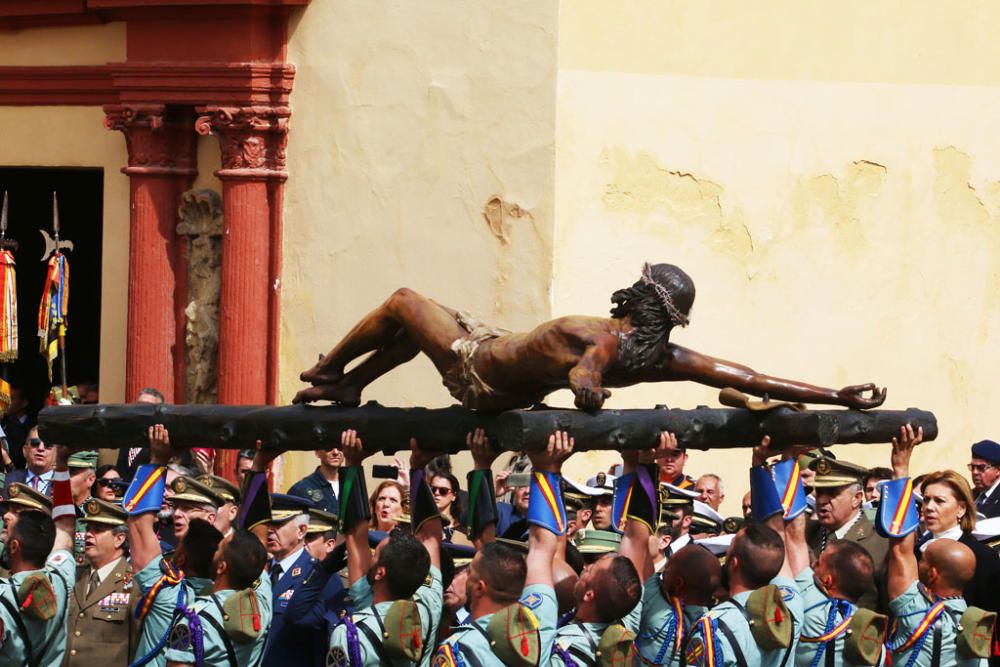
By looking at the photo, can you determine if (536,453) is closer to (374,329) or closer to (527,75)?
(374,329)

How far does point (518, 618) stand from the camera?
25.5 ft

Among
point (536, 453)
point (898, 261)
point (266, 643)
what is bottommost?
point (266, 643)

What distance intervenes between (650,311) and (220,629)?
2211 mm

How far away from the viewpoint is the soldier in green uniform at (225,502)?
10484 millimetres

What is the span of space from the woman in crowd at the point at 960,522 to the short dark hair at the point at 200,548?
3.25m

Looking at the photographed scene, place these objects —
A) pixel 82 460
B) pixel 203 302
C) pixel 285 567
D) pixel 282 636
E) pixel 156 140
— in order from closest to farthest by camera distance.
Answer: pixel 282 636
pixel 285 567
pixel 82 460
pixel 156 140
pixel 203 302

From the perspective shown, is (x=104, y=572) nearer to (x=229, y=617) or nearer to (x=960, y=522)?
(x=229, y=617)

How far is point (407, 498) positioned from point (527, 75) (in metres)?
3.79

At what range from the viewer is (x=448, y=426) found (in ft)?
28.5

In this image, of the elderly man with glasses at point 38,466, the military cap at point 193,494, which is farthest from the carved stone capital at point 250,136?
the military cap at point 193,494

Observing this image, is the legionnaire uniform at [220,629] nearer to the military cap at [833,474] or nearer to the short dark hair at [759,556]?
the short dark hair at [759,556]

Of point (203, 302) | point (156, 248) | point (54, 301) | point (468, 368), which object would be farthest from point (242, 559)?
→ point (54, 301)

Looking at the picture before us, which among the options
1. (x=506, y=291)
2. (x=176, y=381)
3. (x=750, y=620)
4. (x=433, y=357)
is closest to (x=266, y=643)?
(x=433, y=357)

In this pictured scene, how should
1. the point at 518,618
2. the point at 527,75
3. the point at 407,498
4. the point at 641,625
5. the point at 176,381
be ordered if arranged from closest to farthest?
the point at 518,618, the point at 641,625, the point at 407,498, the point at 527,75, the point at 176,381
